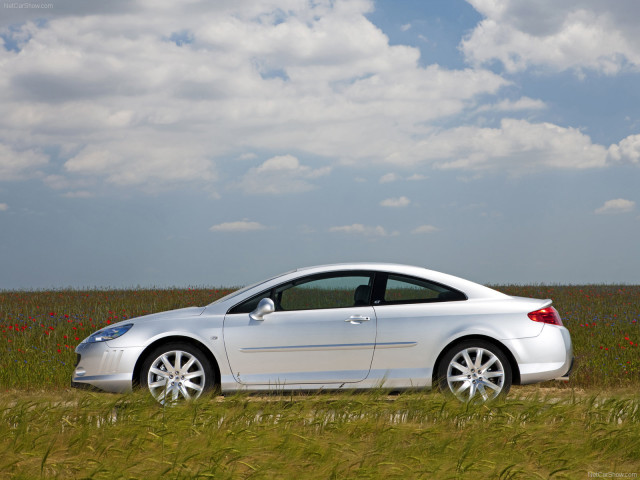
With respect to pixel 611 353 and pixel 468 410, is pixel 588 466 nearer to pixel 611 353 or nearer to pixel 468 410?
pixel 468 410

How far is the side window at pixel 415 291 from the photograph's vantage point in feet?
26.5

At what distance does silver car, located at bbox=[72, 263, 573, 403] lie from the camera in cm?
780

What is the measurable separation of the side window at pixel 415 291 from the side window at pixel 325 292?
10.3 inches

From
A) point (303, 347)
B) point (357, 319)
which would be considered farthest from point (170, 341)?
point (357, 319)

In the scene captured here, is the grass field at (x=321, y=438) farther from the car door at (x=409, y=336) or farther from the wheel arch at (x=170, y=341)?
the wheel arch at (x=170, y=341)

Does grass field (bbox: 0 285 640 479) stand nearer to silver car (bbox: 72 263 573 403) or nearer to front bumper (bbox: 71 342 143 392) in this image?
silver car (bbox: 72 263 573 403)

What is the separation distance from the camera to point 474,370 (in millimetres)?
7859

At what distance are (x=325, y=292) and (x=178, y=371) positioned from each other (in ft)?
6.30

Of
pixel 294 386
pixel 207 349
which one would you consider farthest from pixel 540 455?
pixel 207 349

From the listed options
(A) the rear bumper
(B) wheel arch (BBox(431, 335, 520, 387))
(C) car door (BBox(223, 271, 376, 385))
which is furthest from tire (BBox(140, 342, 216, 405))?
(A) the rear bumper

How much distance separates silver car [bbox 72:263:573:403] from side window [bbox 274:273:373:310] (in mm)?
13

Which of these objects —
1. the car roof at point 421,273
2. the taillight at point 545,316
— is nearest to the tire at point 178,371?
the car roof at point 421,273

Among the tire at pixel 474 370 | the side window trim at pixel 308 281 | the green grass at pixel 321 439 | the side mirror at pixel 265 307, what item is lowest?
the green grass at pixel 321 439

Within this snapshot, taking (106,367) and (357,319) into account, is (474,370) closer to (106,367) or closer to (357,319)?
(357,319)
